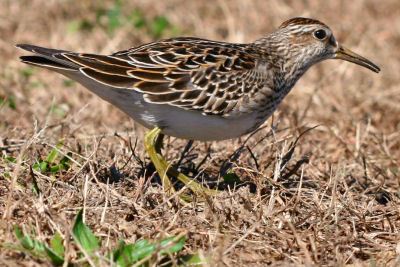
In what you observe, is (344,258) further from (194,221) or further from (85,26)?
(85,26)

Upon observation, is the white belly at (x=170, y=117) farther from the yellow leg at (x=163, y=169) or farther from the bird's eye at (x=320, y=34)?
the bird's eye at (x=320, y=34)

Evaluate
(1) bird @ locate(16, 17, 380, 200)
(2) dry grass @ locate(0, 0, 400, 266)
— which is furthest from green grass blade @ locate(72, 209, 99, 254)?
(1) bird @ locate(16, 17, 380, 200)

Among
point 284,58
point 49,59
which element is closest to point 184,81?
point 49,59

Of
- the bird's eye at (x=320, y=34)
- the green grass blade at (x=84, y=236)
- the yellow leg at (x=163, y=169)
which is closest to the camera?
the green grass blade at (x=84, y=236)

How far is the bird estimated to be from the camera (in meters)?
5.70

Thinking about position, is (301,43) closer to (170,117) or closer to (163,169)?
(170,117)

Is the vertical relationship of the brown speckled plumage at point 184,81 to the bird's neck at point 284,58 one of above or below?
below

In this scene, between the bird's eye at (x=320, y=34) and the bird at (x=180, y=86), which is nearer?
the bird at (x=180, y=86)

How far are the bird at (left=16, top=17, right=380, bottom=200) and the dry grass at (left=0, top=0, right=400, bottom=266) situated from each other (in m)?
0.34

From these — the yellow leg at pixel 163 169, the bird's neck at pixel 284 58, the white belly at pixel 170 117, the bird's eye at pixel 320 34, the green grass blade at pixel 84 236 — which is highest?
the bird's eye at pixel 320 34

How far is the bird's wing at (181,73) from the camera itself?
571cm

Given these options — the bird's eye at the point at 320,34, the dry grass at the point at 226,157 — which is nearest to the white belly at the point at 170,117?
the dry grass at the point at 226,157

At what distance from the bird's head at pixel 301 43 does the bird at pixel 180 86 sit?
46 centimetres

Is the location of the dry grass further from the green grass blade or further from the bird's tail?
the bird's tail
